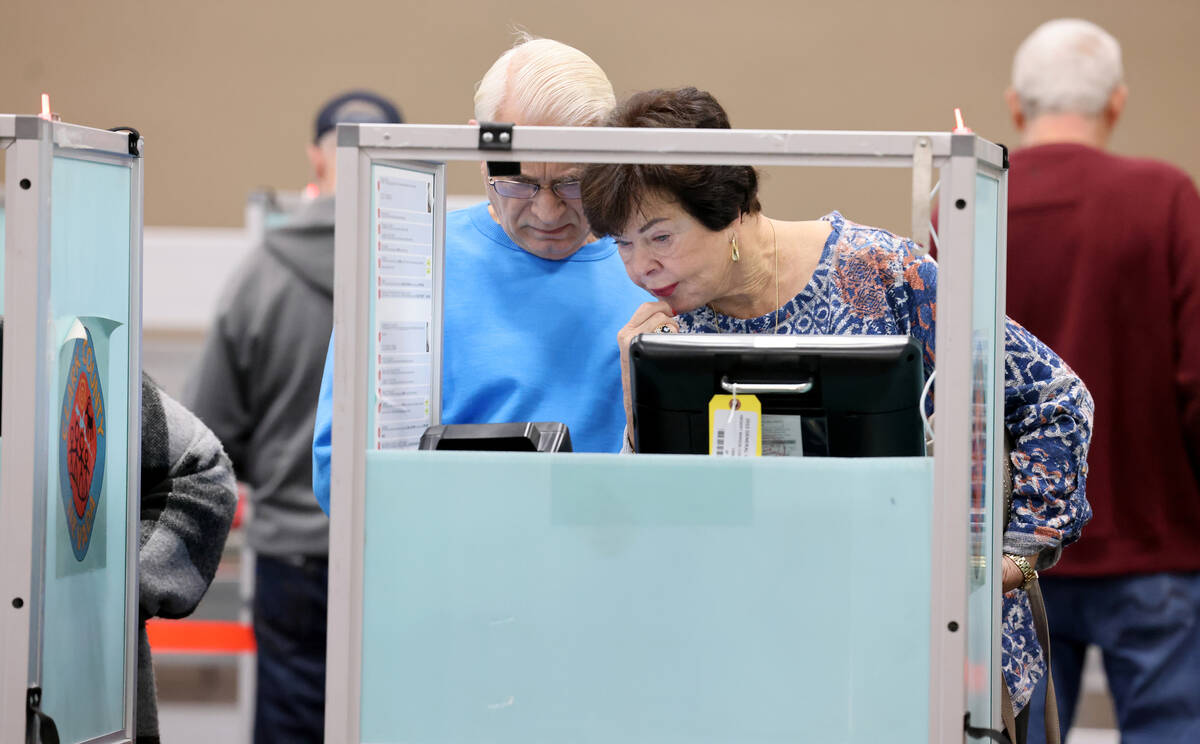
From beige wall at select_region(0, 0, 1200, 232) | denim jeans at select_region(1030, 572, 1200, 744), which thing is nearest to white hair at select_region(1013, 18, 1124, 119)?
denim jeans at select_region(1030, 572, 1200, 744)

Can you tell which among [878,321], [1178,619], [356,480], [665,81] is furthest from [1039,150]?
[665,81]

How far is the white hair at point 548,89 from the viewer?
4.87 ft

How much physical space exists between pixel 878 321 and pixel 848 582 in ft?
1.15

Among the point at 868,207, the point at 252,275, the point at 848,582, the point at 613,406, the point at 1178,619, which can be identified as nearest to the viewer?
the point at 848,582

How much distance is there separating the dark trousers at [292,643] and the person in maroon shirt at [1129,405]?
5.12 ft

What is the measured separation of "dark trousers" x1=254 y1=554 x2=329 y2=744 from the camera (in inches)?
111

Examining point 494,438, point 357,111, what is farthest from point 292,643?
point 494,438

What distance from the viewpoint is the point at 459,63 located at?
472 centimetres

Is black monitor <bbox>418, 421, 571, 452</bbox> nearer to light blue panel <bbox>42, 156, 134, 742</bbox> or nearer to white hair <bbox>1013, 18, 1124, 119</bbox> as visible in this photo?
light blue panel <bbox>42, 156, 134, 742</bbox>

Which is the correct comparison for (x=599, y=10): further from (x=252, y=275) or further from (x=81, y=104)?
(x=252, y=275)

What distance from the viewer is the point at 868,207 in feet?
14.5

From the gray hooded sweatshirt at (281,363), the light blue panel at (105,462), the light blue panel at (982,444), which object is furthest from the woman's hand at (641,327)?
the gray hooded sweatshirt at (281,363)

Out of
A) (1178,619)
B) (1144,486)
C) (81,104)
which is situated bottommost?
(1178,619)

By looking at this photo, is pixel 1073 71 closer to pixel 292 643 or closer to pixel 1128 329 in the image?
pixel 1128 329
